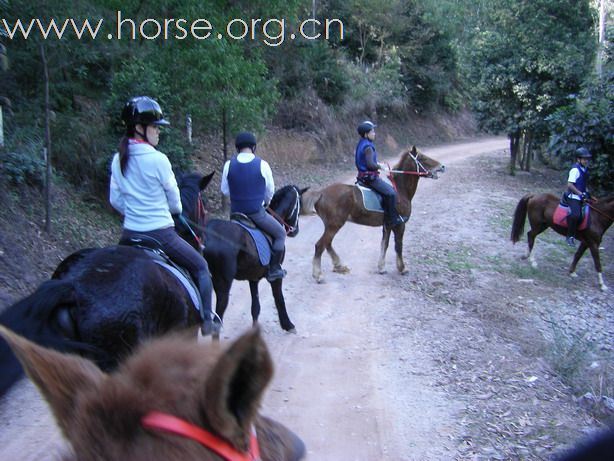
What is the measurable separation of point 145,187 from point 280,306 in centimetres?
316

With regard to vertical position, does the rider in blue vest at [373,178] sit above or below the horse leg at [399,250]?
above

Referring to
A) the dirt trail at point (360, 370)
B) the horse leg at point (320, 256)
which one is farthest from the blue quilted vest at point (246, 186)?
the horse leg at point (320, 256)

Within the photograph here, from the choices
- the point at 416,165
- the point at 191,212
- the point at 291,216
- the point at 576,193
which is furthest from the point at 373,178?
the point at 191,212

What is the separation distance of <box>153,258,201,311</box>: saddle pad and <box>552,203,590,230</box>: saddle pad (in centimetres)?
955

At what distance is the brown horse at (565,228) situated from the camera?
1199cm

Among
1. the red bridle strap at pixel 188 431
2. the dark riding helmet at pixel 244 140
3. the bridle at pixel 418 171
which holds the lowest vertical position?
the bridle at pixel 418 171

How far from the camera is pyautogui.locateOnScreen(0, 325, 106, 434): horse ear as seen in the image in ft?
4.60

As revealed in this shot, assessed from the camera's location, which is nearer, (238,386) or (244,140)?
(238,386)

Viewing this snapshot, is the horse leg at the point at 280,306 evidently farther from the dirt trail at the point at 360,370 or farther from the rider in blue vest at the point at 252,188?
the rider in blue vest at the point at 252,188

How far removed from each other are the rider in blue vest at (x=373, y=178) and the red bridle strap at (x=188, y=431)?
965 cm

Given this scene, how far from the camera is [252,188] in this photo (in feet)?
23.1

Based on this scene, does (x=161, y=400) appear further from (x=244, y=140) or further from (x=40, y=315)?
(x=244, y=140)

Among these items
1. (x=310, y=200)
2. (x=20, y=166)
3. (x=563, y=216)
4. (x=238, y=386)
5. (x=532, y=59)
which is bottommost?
(x=563, y=216)

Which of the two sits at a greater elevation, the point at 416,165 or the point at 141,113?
the point at 141,113
